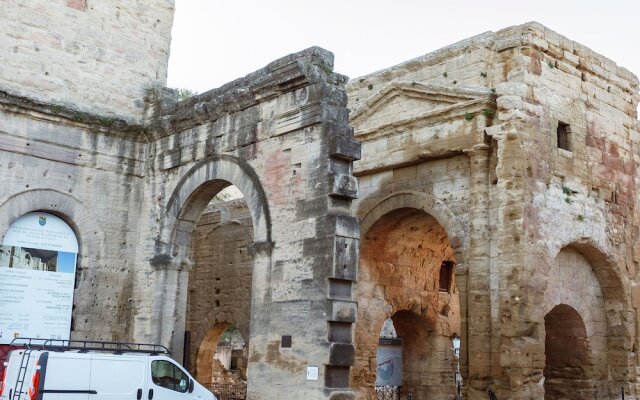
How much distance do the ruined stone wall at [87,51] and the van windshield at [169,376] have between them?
526cm

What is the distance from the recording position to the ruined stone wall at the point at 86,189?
1241 centimetres

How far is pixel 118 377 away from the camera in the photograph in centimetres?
973

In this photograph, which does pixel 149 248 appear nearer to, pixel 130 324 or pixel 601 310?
pixel 130 324

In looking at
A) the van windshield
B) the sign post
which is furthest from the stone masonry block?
the sign post

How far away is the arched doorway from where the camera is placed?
1534cm

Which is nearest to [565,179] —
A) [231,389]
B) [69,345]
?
[69,345]

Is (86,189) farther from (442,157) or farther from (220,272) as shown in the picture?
(442,157)

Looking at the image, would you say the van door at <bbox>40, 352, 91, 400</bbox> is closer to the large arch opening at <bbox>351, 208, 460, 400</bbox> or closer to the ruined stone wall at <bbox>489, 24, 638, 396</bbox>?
the ruined stone wall at <bbox>489, 24, 638, 396</bbox>

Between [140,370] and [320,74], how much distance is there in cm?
471

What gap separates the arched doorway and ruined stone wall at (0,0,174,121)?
937cm

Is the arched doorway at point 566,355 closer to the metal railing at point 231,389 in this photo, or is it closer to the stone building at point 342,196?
the stone building at point 342,196

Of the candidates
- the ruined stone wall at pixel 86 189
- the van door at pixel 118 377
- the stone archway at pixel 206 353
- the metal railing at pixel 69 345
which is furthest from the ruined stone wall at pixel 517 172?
the van door at pixel 118 377

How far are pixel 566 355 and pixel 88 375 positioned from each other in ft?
33.4

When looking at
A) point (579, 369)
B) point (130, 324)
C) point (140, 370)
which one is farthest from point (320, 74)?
point (579, 369)
